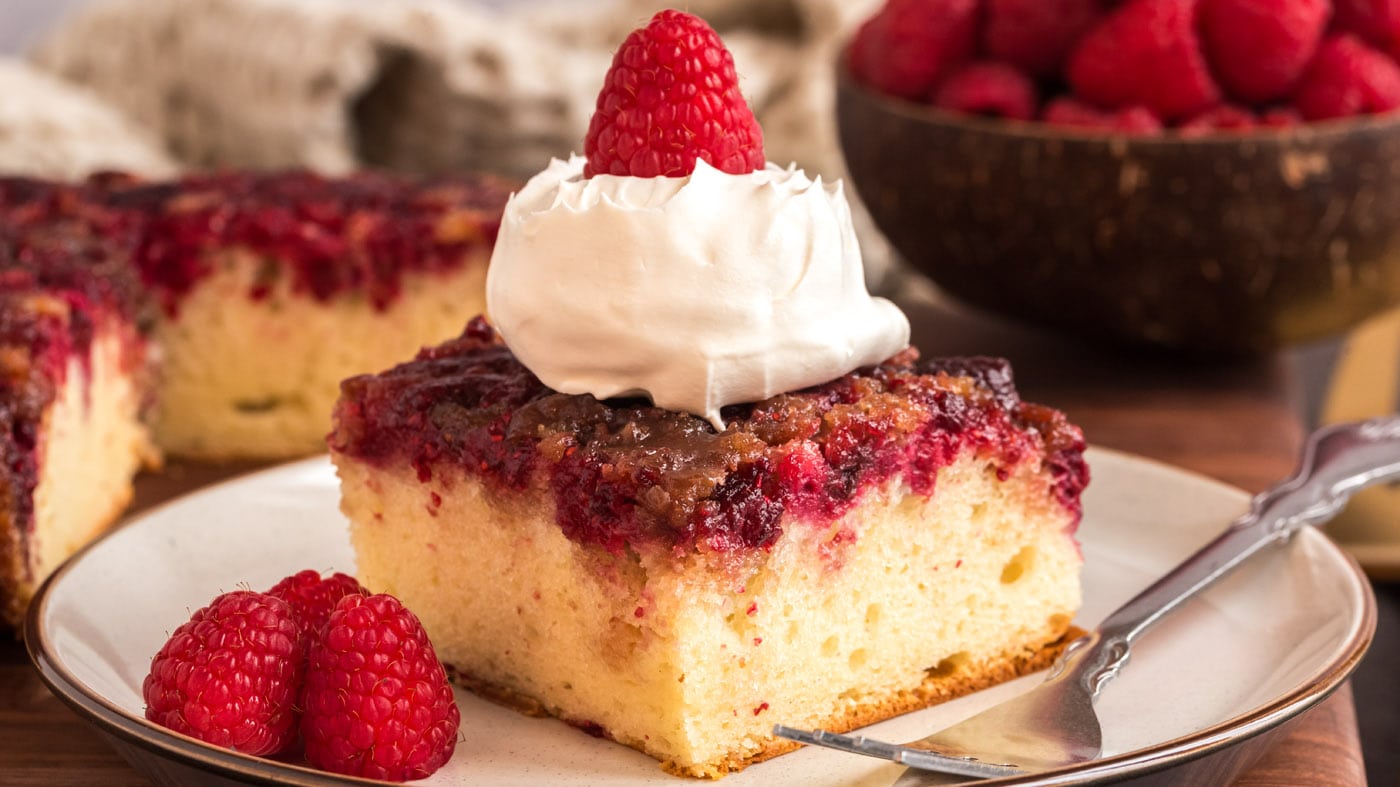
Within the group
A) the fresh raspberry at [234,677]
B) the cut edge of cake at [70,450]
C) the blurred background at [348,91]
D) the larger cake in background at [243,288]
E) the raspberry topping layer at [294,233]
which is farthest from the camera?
the blurred background at [348,91]

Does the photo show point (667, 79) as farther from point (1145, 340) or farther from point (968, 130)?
point (1145, 340)

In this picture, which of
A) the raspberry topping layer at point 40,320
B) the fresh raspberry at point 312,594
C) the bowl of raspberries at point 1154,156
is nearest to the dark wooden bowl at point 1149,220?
the bowl of raspberries at point 1154,156

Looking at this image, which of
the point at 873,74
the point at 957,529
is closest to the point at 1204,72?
the point at 873,74

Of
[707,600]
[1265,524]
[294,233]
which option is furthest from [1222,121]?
[294,233]

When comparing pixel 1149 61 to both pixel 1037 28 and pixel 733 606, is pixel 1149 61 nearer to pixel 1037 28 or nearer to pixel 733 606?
pixel 1037 28

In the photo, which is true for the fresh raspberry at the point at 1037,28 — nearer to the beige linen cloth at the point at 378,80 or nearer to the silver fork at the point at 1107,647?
the silver fork at the point at 1107,647

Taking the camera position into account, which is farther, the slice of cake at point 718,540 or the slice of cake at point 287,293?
the slice of cake at point 287,293
